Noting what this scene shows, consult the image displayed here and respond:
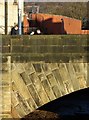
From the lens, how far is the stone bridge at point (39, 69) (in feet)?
35.9

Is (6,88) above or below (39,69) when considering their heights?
below

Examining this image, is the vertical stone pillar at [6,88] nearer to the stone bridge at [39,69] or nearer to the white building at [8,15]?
the stone bridge at [39,69]

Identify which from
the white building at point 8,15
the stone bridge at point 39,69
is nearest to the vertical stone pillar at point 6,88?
the stone bridge at point 39,69

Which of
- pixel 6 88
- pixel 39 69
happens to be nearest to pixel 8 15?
pixel 6 88

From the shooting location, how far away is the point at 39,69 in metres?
11.1

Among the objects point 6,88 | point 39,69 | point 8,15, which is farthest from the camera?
point 8,15

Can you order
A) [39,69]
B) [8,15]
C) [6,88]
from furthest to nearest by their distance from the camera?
[8,15] → [6,88] → [39,69]

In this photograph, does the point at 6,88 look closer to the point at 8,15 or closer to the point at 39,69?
the point at 39,69

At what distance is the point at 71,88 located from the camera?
1096 centimetres

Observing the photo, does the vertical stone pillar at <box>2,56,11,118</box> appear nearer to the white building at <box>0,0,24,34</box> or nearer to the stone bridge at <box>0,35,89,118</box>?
the stone bridge at <box>0,35,89,118</box>

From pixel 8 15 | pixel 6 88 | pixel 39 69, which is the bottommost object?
pixel 6 88

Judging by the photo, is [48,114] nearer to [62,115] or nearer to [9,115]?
[62,115]

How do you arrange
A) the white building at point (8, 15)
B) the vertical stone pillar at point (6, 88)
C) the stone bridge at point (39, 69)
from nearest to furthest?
the stone bridge at point (39, 69), the vertical stone pillar at point (6, 88), the white building at point (8, 15)

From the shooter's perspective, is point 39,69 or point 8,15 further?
point 8,15
